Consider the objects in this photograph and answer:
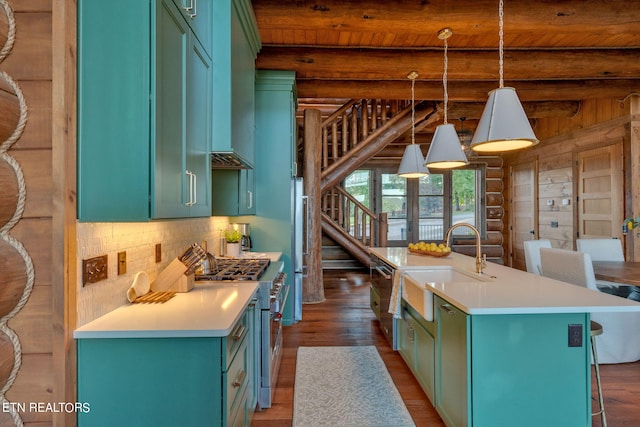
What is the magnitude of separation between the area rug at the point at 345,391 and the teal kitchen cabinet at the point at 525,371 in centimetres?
71

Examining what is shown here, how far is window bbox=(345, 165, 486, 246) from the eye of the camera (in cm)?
858

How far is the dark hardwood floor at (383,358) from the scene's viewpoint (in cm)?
239

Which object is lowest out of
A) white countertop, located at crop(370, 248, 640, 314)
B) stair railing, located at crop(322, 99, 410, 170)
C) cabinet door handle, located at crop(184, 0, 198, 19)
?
white countertop, located at crop(370, 248, 640, 314)

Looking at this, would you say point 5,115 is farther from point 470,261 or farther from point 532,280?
point 470,261

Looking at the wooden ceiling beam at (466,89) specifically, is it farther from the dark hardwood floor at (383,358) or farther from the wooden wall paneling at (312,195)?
the dark hardwood floor at (383,358)

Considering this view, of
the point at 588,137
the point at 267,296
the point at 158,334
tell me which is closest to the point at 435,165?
the point at 267,296

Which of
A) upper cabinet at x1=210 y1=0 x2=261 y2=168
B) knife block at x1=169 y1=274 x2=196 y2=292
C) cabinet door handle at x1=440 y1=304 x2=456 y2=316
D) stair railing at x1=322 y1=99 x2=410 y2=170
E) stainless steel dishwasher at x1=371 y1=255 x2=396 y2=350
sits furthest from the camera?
stair railing at x1=322 y1=99 x2=410 y2=170

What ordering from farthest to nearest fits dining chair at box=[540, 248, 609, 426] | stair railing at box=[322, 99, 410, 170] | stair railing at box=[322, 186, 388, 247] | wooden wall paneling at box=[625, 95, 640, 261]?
stair railing at box=[322, 186, 388, 247]
stair railing at box=[322, 99, 410, 170]
wooden wall paneling at box=[625, 95, 640, 261]
dining chair at box=[540, 248, 609, 426]

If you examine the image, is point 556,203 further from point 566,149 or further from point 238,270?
point 238,270

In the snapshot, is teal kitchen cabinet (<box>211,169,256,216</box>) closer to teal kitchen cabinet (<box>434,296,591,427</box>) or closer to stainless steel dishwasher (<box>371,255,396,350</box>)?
stainless steel dishwasher (<box>371,255,396,350</box>)

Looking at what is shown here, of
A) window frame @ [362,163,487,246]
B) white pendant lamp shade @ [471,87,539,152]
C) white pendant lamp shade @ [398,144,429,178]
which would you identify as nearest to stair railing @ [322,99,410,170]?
window frame @ [362,163,487,246]

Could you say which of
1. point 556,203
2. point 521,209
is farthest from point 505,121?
point 521,209

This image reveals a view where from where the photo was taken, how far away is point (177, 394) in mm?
1451

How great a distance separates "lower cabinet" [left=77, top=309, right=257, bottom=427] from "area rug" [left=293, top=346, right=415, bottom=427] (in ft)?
3.56
